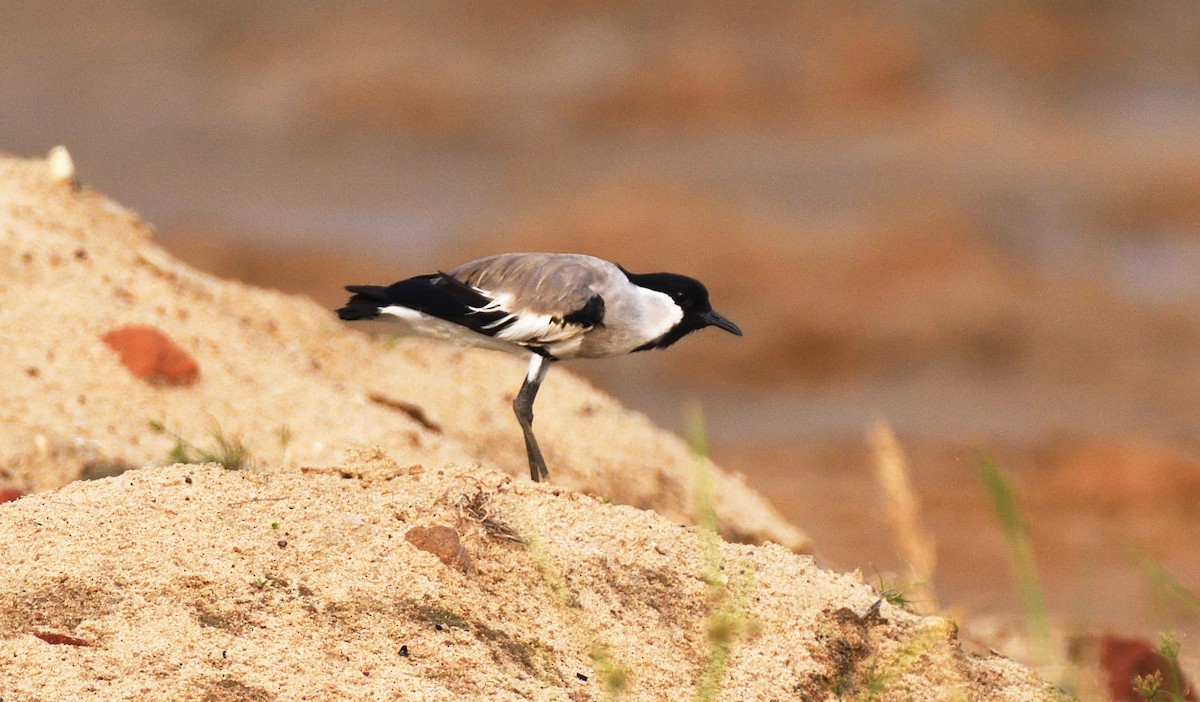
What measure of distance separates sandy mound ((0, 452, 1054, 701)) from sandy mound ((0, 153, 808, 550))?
172 centimetres

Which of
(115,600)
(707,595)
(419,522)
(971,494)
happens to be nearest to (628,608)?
(707,595)

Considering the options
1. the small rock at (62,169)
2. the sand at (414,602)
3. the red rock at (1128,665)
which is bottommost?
the sand at (414,602)

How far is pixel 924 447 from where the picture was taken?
1630 centimetres

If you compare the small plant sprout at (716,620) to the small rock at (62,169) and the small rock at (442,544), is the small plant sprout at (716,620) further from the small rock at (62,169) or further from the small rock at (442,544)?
the small rock at (62,169)

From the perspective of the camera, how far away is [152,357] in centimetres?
675

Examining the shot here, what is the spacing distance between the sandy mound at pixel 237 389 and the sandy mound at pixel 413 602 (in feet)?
5.66

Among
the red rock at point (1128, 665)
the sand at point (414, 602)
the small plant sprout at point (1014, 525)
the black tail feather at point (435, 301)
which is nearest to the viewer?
the small plant sprout at point (1014, 525)

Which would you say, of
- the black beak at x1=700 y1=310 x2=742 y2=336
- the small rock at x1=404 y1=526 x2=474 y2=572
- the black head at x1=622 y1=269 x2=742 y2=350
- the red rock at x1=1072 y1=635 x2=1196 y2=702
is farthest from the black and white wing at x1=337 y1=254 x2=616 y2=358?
the red rock at x1=1072 y1=635 x2=1196 y2=702

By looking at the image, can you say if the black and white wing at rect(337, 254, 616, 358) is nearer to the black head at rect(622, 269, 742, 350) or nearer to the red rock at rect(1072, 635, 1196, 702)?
the black head at rect(622, 269, 742, 350)

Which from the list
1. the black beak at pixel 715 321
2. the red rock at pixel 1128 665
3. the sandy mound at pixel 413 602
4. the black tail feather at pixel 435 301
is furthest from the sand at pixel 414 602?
the black beak at pixel 715 321

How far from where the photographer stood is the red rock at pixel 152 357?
6715 millimetres

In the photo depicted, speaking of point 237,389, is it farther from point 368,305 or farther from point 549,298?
point 549,298

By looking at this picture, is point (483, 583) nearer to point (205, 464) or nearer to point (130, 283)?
point (205, 464)

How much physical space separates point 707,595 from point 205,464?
145 cm
